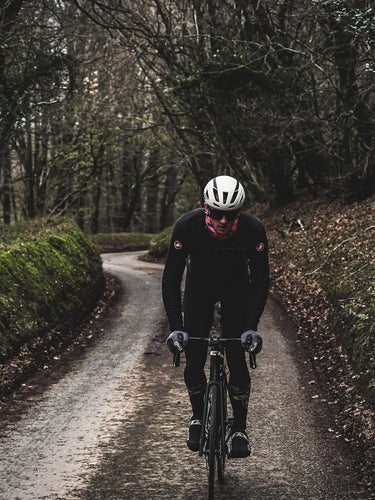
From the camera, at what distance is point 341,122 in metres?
18.8

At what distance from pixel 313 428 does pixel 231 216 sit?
3200mm

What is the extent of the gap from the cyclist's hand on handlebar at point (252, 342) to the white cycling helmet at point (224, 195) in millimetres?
946

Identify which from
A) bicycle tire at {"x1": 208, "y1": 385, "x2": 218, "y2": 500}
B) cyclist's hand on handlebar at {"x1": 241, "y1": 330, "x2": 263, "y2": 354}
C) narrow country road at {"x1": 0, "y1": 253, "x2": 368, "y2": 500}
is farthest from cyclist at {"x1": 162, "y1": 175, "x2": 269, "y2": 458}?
narrow country road at {"x1": 0, "y1": 253, "x2": 368, "y2": 500}

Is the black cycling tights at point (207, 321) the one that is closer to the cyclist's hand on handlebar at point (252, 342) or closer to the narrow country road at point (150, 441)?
the cyclist's hand on handlebar at point (252, 342)

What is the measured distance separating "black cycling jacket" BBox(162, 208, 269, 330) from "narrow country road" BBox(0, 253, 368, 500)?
149 cm

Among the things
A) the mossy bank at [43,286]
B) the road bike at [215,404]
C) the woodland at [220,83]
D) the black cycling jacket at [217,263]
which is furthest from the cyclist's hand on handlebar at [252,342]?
the woodland at [220,83]

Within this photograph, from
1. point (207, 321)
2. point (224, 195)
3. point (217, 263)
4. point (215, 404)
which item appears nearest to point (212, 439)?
point (215, 404)

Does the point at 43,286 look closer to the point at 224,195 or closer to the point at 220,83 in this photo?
the point at 224,195

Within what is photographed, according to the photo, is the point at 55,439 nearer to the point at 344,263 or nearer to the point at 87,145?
the point at 344,263

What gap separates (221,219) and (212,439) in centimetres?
160

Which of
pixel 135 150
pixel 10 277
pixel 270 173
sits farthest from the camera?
pixel 135 150

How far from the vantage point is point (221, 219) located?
448 cm

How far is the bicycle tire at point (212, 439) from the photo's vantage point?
4.36 metres

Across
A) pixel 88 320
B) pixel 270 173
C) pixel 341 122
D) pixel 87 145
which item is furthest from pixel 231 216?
pixel 87 145
